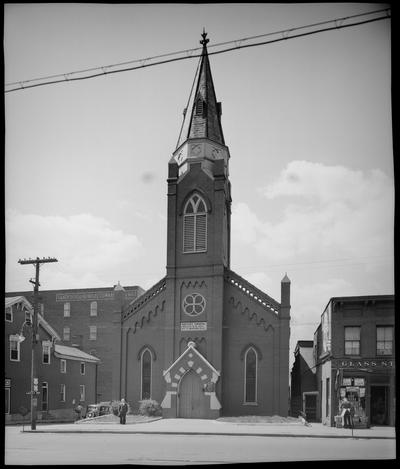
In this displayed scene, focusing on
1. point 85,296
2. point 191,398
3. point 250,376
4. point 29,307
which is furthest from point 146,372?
point 29,307

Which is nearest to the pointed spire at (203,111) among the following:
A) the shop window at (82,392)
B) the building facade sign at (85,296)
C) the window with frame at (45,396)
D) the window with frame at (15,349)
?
the building facade sign at (85,296)

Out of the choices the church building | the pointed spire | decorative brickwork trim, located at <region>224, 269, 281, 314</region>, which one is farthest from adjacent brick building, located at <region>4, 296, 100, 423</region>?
the pointed spire

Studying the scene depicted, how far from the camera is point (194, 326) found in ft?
71.1

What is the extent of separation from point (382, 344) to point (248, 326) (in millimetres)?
4653

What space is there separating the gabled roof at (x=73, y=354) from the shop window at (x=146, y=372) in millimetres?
2163

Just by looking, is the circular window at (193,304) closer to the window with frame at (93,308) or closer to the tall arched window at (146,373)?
the tall arched window at (146,373)

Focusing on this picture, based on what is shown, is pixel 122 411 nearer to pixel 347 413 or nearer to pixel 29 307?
pixel 29 307

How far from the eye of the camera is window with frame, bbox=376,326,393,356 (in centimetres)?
2008

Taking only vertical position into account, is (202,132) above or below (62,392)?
above

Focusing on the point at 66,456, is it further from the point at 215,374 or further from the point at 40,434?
the point at 215,374

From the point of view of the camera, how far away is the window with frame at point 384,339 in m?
20.1

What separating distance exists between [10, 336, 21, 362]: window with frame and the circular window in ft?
19.8

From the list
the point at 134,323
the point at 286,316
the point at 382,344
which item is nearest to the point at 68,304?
the point at 134,323

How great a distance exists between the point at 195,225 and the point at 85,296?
4315 mm
